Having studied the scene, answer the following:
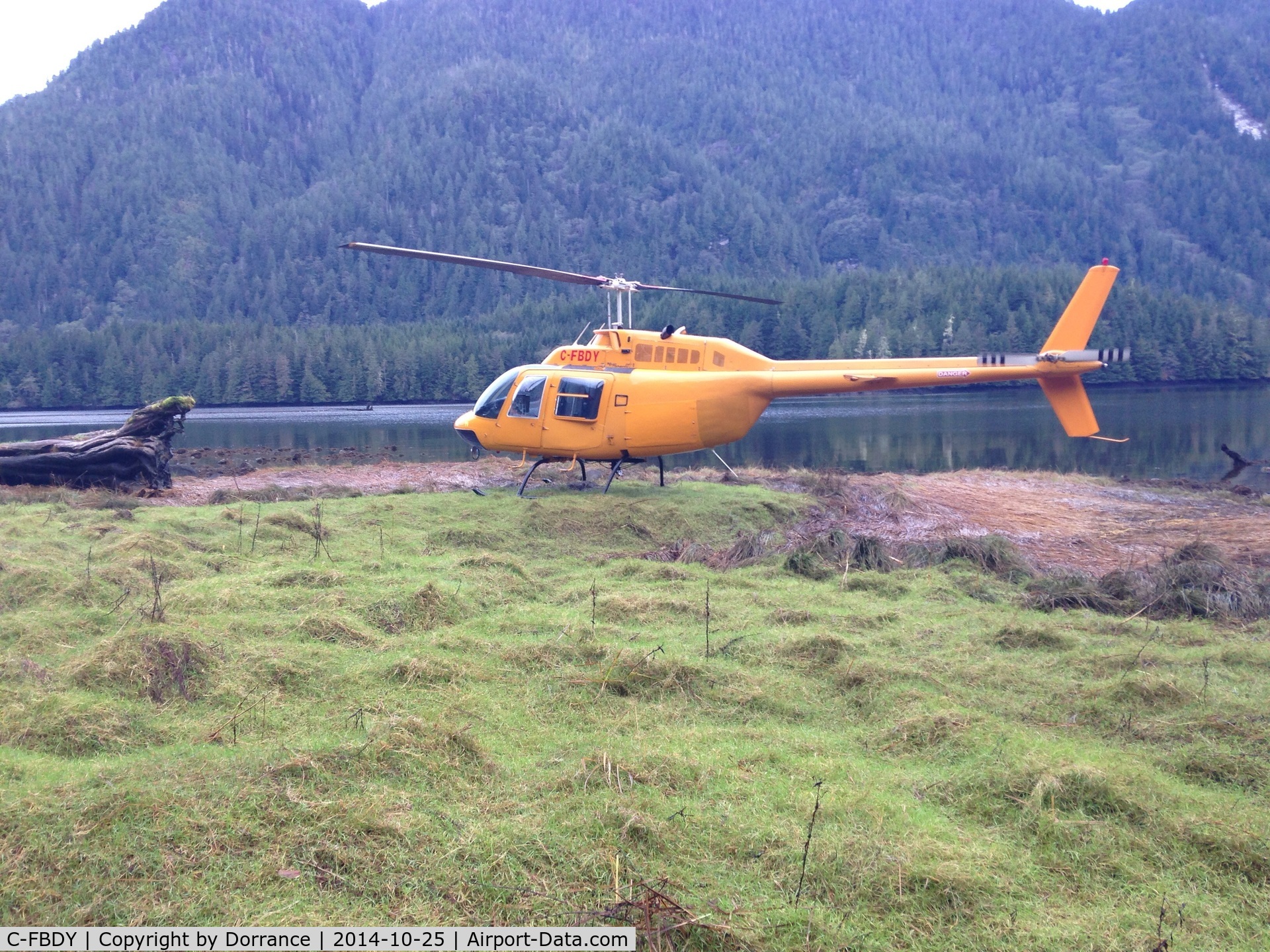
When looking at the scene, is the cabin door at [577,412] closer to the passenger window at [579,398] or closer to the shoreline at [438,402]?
the passenger window at [579,398]

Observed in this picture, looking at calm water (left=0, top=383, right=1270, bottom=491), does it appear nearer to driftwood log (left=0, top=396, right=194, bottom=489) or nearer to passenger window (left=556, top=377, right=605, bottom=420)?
driftwood log (left=0, top=396, right=194, bottom=489)

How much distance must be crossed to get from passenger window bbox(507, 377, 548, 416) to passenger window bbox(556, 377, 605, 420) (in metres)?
0.35

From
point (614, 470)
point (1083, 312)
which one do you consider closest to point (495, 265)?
point (614, 470)

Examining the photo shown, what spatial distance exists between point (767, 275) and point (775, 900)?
15458 cm

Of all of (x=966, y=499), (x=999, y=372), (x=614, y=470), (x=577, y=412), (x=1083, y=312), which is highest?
(x=1083, y=312)

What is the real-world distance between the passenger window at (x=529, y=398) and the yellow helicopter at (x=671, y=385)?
2 centimetres

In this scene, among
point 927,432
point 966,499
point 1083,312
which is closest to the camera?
point 1083,312

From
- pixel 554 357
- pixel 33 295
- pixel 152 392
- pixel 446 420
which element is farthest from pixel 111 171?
pixel 554 357

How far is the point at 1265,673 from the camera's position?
6.86 metres

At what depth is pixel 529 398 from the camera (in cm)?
1598

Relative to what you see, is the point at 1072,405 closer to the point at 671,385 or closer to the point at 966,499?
the point at 966,499

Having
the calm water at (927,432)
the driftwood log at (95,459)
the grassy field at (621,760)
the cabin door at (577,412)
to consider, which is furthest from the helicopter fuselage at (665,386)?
the calm water at (927,432)

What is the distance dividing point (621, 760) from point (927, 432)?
36015mm

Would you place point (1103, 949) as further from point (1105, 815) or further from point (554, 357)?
point (554, 357)
